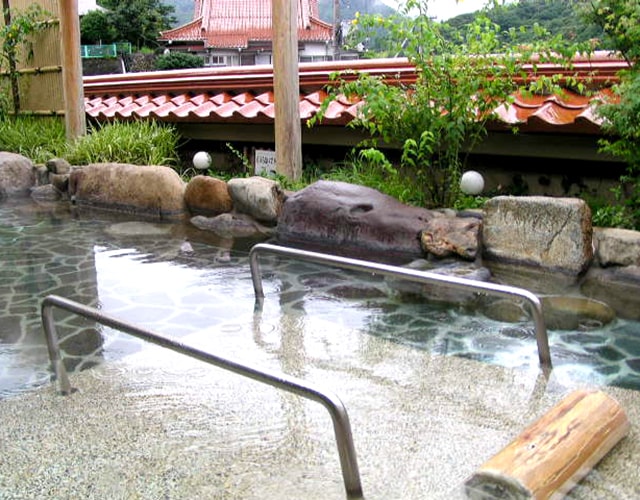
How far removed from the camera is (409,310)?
479 cm

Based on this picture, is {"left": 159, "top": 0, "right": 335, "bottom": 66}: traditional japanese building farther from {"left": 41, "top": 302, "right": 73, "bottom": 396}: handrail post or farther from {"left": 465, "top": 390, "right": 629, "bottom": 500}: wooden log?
{"left": 465, "top": 390, "right": 629, "bottom": 500}: wooden log

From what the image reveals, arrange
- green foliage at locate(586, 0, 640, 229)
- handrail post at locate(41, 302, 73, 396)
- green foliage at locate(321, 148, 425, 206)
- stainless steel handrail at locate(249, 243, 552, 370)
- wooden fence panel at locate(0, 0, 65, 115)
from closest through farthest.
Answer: stainless steel handrail at locate(249, 243, 552, 370)
handrail post at locate(41, 302, 73, 396)
green foliage at locate(586, 0, 640, 229)
green foliage at locate(321, 148, 425, 206)
wooden fence panel at locate(0, 0, 65, 115)

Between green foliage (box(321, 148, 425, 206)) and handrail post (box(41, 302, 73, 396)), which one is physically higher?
green foliage (box(321, 148, 425, 206))

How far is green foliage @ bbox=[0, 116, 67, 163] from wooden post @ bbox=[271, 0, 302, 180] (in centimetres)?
441

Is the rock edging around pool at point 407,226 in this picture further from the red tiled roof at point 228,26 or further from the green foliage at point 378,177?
the red tiled roof at point 228,26

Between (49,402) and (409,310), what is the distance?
8.19 feet

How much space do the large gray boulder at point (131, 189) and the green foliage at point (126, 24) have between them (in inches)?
929

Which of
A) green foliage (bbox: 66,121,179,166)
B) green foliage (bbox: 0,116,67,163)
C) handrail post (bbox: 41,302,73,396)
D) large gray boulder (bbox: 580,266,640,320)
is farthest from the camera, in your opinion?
green foliage (bbox: 0,116,67,163)

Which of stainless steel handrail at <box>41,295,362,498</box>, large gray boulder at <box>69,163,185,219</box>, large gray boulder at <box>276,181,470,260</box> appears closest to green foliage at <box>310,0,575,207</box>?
large gray boulder at <box>276,181,470,260</box>

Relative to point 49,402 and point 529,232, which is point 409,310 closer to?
point 529,232

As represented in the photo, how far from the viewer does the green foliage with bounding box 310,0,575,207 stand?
19.9 feet

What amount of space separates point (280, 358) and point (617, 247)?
2.95m

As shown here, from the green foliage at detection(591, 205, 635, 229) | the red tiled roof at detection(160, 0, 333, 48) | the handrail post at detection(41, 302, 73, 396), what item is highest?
the red tiled roof at detection(160, 0, 333, 48)

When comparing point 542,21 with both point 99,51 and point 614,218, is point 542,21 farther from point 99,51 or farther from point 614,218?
point 99,51
